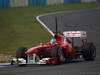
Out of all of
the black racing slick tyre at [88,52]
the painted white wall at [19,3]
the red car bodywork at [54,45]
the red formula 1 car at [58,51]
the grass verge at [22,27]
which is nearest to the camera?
the red formula 1 car at [58,51]

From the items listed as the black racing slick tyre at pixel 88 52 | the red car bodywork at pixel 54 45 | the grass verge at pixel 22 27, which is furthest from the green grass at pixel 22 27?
the red car bodywork at pixel 54 45

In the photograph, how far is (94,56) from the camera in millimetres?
23828

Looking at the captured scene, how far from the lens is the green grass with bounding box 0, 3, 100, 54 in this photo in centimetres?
3078

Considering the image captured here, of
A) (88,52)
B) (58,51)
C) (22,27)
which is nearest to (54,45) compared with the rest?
(58,51)

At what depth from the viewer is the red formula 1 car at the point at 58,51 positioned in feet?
67.3

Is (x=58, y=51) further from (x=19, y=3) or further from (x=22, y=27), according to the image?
(x=19, y=3)

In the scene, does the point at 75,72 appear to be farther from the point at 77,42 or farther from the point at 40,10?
the point at 40,10

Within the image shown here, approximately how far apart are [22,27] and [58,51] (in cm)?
1982

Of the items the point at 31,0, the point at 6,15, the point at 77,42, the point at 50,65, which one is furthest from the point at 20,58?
the point at 31,0

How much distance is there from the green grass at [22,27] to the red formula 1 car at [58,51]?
3955 millimetres

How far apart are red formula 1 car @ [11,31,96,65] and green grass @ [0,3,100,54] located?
3955mm

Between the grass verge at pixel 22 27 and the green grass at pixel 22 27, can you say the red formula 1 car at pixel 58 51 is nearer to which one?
the grass verge at pixel 22 27

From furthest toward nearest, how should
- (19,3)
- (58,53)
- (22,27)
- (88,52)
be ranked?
(19,3) → (22,27) → (88,52) → (58,53)

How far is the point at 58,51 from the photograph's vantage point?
20.5 m
